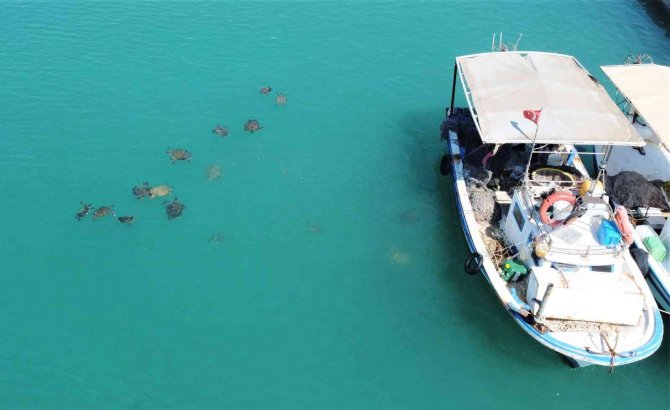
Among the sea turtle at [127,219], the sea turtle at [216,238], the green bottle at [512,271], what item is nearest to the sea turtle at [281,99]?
the sea turtle at [216,238]

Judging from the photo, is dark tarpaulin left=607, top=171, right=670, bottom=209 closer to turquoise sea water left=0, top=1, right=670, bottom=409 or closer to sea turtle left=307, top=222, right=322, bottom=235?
turquoise sea water left=0, top=1, right=670, bottom=409

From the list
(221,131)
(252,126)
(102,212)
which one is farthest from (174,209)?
(252,126)

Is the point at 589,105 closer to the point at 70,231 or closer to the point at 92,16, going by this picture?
the point at 70,231

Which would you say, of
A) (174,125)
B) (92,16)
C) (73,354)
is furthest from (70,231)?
(92,16)

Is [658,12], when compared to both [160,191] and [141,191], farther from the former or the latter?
[141,191]

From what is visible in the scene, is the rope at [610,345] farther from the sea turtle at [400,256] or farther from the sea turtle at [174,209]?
the sea turtle at [174,209]

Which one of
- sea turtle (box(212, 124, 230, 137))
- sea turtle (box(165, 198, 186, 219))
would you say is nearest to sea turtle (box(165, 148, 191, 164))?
sea turtle (box(212, 124, 230, 137))
